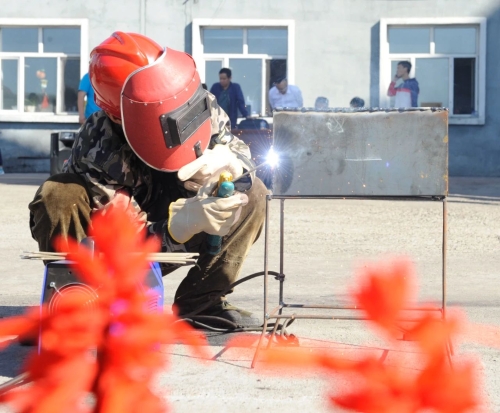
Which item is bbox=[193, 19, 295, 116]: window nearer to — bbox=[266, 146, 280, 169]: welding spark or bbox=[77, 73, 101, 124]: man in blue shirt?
bbox=[77, 73, 101, 124]: man in blue shirt

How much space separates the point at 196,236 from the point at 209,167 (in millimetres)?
408

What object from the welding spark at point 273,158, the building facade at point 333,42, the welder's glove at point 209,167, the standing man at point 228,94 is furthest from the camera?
the building facade at point 333,42

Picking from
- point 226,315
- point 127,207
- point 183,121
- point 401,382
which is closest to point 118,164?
A: point 127,207

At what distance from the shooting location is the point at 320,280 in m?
5.25

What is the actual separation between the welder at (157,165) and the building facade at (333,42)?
12721 mm

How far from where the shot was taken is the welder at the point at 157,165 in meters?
3.17

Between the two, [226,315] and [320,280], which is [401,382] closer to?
[226,315]

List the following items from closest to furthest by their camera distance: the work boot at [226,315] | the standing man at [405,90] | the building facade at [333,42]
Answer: the work boot at [226,315] < the standing man at [405,90] < the building facade at [333,42]

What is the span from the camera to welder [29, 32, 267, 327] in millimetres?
3168

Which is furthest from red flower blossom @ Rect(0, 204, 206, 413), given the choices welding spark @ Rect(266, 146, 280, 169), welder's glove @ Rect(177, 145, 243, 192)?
welding spark @ Rect(266, 146, 280, 169)

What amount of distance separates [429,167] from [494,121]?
1358cm

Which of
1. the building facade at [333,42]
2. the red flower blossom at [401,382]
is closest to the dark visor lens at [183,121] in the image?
the red flower blossom at [401,382]

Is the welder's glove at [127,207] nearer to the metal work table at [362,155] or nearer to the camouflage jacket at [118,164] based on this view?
the camouflage jacket at [118,164]

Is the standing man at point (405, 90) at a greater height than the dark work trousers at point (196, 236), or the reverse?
the standing man at point (405, 90)
